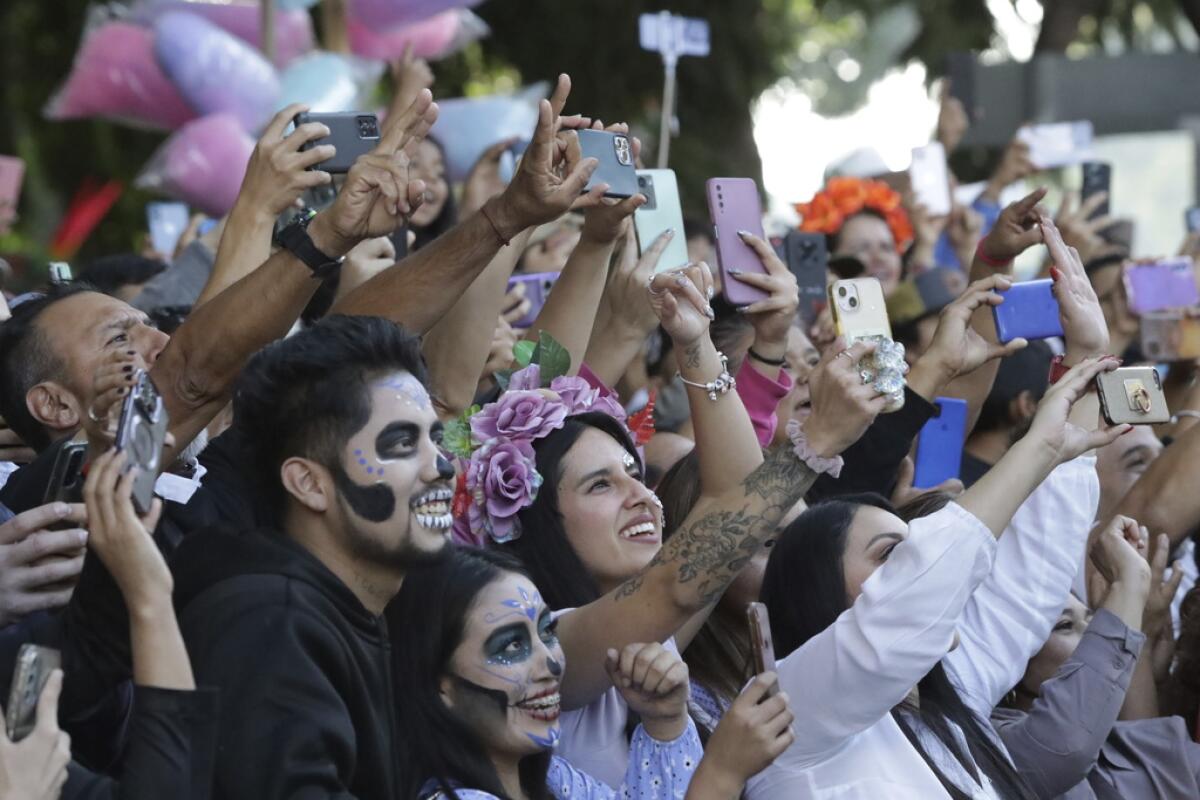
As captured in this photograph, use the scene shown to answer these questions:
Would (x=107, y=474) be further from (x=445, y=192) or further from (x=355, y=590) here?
(x=445, y=192)

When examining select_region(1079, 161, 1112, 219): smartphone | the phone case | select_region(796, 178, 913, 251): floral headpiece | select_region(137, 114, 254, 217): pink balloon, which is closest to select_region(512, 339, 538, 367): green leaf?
the phone case

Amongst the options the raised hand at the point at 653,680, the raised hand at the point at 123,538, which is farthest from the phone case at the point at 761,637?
the raised hand at the point at 123,538

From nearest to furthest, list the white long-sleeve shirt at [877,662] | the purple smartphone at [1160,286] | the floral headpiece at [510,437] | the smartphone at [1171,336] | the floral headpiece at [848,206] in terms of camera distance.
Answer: the white long-sleeve shirt at [877,662] → the floral headpiece at [510,437] → the smartphone at [1171,336] → the purple smartphone at [1160,286] → the floral headpiece at [848,206]

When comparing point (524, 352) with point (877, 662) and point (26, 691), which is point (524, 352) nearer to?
point (877, 662)

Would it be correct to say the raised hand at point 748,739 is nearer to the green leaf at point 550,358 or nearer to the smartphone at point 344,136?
the green leaf at point 550,358

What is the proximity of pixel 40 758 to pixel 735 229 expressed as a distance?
212 centimetres

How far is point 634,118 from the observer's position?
13594 mm

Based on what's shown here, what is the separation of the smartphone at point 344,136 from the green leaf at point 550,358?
0.59m

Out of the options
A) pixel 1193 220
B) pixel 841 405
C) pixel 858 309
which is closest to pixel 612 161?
pixel 858 309

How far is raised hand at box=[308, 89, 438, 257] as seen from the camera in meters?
3.52

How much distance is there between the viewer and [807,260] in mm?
5703

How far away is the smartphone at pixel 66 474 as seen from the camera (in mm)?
3186

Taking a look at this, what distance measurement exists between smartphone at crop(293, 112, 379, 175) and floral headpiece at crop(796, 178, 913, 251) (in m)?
3.60

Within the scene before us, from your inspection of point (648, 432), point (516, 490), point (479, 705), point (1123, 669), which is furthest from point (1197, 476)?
point (479, 705)
